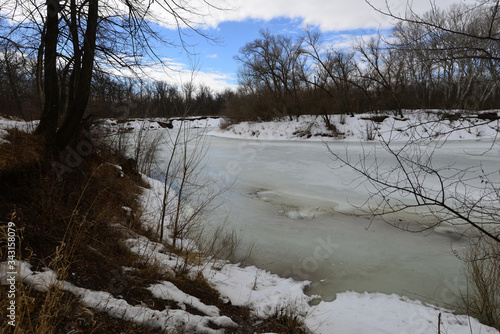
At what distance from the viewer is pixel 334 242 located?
20.6ft

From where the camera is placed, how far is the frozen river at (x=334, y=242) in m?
4.90

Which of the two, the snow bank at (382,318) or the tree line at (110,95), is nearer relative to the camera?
the snow bank at (382,318)

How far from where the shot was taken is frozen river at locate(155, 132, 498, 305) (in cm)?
490

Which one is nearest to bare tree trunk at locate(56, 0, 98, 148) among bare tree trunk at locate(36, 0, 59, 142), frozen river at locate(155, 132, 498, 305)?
bare tree trunk at locate(36, 0, 59, 142)

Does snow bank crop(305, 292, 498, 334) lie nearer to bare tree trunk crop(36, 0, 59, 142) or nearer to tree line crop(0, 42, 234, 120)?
tree line crop(0, 42, 234, 120)

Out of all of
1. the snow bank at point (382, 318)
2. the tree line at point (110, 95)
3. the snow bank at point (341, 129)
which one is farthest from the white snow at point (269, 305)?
the snow bank at point (341, 129)

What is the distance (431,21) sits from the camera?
295 centimetres

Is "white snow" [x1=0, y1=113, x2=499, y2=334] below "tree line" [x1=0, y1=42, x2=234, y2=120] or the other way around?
below

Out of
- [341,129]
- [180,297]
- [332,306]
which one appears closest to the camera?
[180,297]

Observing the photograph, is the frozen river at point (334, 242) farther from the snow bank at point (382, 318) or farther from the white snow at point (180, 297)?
the white snow at point (180, 297)

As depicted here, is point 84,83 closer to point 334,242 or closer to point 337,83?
point 334,242

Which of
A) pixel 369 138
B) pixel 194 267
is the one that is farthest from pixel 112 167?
pixel 369 138

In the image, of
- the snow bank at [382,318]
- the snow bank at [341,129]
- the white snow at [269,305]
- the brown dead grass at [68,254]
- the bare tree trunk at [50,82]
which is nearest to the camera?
the brown dead grass at [68,254]

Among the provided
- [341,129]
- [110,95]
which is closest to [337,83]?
[341,129]
